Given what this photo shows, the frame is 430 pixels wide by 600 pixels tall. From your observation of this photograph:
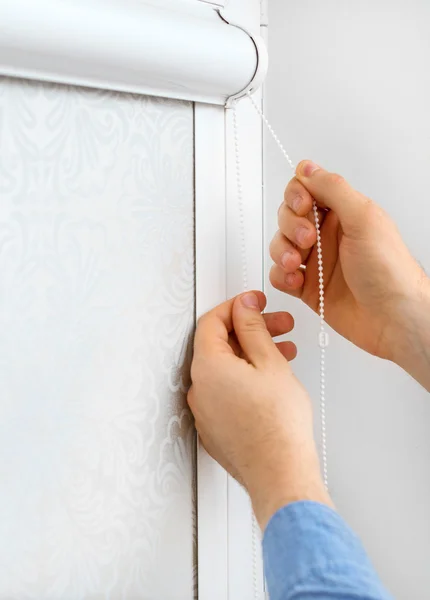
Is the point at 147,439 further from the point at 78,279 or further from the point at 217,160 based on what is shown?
the point at 217,160

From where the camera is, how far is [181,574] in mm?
760

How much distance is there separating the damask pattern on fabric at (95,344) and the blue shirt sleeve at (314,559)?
8.6 inches

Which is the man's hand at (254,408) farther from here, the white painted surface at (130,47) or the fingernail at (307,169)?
the white painted surface at (130,47)

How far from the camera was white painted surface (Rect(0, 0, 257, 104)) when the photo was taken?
0.61 meters

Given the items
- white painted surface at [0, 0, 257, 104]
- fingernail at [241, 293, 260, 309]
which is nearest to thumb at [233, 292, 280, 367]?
fingernail at [241, 293, 260, 309]

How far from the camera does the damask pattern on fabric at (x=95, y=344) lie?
66 cm

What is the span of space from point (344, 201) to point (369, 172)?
0.52 feet

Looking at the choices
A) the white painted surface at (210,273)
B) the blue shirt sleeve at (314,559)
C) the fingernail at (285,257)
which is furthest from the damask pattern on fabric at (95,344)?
the blue shirt sleeve at (314,559)

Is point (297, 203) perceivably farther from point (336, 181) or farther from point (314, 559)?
point (314, 559)

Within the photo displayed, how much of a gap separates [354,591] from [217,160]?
52cm

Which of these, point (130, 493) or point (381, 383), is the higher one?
point (381, 383)

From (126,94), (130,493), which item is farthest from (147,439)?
(126,94)

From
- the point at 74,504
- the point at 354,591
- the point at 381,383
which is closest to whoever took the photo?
the point at 354,591

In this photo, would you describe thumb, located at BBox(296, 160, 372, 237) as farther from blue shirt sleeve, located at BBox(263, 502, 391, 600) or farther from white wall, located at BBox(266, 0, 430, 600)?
blue shirt sleeve, located at BBox(263, 502, 391, 600)
